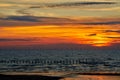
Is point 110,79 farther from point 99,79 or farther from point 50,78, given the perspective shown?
point 50,78

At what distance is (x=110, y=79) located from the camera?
48.1 meters

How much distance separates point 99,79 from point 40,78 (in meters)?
7.70

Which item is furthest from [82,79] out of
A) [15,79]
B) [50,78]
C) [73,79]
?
[15,79]

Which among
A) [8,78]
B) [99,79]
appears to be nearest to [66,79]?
[99,79]

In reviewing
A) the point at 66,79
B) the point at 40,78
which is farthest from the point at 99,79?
the point at 40,78

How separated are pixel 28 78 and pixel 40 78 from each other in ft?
5.22

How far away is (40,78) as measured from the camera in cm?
4888

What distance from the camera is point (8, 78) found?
159 ft

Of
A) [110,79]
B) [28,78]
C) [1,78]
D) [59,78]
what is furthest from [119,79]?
[1,78]

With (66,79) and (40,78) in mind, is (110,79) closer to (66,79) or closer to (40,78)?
(66,79)

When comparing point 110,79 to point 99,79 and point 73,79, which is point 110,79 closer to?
point 99,79

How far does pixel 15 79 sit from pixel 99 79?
35.1ft

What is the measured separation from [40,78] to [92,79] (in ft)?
22.4

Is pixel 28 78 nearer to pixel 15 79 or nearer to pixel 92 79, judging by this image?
pixel 15 79
